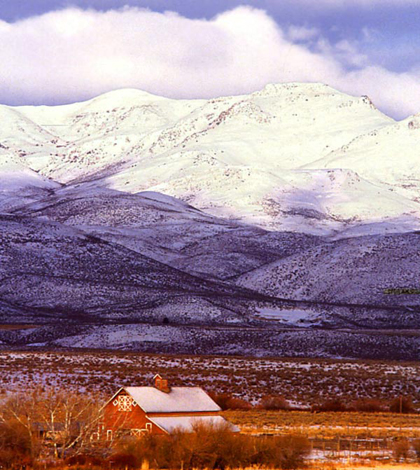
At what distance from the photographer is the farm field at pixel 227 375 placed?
5137 centimetres

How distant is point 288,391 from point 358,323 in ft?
169

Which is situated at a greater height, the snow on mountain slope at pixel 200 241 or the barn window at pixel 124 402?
the snow on mountain slope at pixel 200 241

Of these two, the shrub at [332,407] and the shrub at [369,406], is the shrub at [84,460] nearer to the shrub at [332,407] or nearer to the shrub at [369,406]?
the shrub at [332,407]

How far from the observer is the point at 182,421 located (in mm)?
31844

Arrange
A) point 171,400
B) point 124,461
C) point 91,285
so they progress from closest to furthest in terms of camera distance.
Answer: point 124,461
point 171,400
point 91,285

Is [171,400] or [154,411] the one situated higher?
[171,400]

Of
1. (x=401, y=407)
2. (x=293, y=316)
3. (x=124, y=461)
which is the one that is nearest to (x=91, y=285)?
(x=293, y=316)

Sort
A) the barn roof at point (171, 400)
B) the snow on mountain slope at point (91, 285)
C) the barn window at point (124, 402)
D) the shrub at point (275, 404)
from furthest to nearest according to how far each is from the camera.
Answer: the snow on mountain slope at point (91, 285), the shrub at point (275, 404), the barn roof at point (171, 400), the barn window at point (124, 402)

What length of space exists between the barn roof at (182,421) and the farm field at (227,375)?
558 inches

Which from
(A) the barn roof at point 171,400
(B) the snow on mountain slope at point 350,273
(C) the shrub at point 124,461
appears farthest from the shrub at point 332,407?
(B) the snow on mountain slope at point 350,273

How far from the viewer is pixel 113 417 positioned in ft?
104

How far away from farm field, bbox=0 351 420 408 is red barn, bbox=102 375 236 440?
13182 mm

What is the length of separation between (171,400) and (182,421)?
1122 mm

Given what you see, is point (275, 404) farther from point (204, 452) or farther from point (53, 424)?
point (53, 424)
